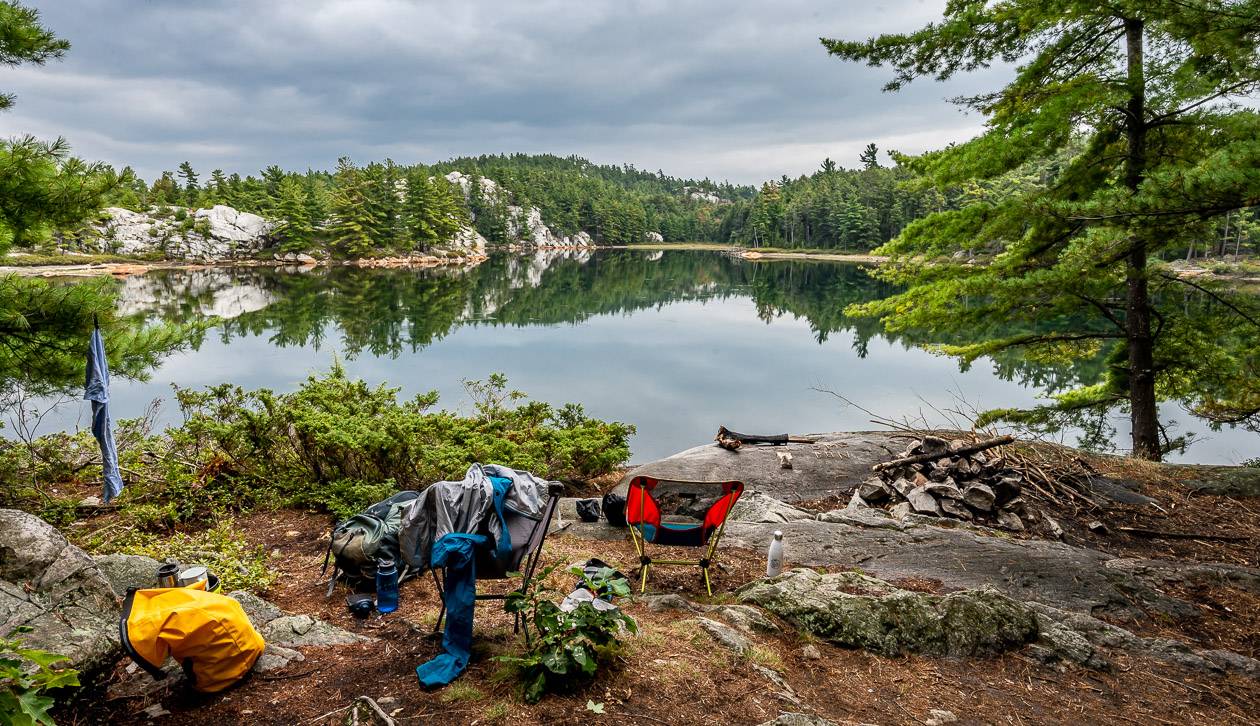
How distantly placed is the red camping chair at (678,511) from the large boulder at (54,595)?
3326 millimetres

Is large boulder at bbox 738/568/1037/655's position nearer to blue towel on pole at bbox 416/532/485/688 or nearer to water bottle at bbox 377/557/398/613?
blue towel on pole at bbox 416/532/485/688

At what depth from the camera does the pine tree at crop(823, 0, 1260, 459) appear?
696cm

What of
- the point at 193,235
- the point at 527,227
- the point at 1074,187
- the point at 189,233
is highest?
the point at 527,227

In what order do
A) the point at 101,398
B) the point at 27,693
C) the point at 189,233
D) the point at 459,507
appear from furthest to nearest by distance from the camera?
the point at 189,233 < the point at 101,398 < the point at 459,507 < the point at 27,693

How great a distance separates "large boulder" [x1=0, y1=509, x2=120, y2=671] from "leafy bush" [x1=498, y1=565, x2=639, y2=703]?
6.86ft

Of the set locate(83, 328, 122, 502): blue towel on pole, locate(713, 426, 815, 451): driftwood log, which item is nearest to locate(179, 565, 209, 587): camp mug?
locate(83, 328, 122, 502): blue towel on pole

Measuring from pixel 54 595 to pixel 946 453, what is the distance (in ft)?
26.9

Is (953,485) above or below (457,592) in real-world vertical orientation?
below

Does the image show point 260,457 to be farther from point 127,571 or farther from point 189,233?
point 189,233

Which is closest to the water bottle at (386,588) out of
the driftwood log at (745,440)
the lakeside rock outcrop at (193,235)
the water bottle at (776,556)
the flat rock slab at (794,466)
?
the water bottle at (776,556)

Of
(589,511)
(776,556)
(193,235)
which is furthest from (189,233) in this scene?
(776,556)

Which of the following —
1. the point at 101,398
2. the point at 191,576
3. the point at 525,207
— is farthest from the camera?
the point at 525,207

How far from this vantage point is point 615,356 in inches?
848

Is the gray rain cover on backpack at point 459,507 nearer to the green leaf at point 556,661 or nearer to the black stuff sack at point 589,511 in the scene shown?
the green leaf at point 556,661
